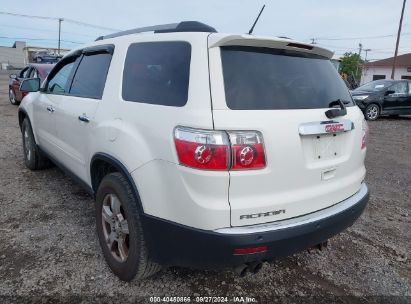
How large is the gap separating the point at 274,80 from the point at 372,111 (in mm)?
12505

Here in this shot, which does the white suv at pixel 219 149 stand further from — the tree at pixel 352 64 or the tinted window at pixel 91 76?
the tree at pixel 352 64

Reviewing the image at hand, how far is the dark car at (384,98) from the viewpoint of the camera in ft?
43.5

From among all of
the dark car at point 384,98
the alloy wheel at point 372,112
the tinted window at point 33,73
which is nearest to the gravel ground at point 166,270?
the tinted window at point 33,73

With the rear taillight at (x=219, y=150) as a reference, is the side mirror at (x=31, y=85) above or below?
above

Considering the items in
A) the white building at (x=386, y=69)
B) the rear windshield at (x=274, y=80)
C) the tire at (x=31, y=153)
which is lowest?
the tire at (x=31, y=153)

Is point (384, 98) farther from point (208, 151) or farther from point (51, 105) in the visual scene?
point (208, 151)

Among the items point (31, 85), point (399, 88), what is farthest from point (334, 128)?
point (399, 88)

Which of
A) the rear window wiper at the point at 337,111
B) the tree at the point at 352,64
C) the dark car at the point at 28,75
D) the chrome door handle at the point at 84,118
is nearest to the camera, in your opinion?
the rear window wiper at the point at 337,111

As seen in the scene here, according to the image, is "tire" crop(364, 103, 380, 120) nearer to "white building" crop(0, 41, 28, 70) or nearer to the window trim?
the window trim

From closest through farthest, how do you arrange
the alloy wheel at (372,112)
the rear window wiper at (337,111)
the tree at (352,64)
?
the rear window wiper at (337,111) → the alloy wheel at (372,112) → the tree at (352,64)

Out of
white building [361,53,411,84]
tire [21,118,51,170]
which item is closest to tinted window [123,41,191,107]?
tire [21,118,51,170]

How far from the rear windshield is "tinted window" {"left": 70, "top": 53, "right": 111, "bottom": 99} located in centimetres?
128

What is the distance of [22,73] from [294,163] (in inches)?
516

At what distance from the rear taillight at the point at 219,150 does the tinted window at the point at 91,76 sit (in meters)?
1.28
